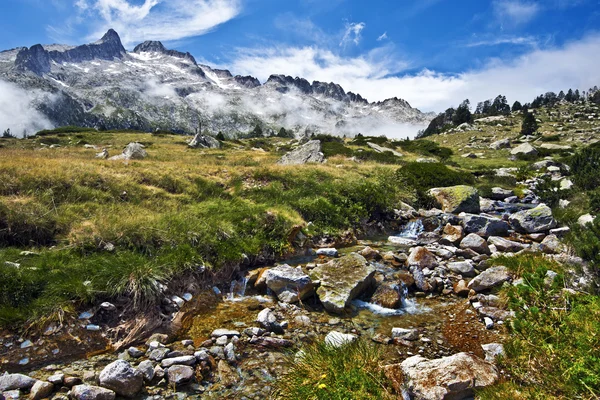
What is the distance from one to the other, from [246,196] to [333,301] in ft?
31.5

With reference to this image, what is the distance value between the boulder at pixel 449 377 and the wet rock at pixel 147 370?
423 centimetres

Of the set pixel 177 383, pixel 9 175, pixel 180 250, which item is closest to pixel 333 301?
pixel 177 383

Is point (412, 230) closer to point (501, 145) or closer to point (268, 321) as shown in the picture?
point (268, 321)

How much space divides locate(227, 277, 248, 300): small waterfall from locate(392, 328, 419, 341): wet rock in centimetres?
436

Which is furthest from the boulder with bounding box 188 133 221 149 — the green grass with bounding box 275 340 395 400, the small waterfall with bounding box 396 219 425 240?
the green grass with bounding box 275 340 395 400

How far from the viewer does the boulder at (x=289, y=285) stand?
858cm

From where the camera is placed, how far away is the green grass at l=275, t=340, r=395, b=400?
14.3ft

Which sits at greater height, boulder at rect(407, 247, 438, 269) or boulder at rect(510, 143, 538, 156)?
boulder at rect(510, 143, 538, 156)

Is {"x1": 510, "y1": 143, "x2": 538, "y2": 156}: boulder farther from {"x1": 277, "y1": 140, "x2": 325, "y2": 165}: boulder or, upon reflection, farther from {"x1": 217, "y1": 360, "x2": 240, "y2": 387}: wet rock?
{"x1": 217, "y1": 360, "x2": 240, "y2": 387}: wet rock

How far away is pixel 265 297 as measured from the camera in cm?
893

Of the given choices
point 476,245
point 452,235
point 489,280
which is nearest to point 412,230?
point 452,235

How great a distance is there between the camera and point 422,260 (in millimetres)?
10812

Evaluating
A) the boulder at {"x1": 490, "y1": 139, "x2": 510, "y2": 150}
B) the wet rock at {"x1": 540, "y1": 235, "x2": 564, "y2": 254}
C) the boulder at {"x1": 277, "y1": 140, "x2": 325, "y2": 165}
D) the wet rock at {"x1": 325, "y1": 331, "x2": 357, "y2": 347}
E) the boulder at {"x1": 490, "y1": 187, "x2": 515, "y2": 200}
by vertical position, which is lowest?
the wet rock at {"x1": 325, "y1": 331, "x2": 357, "y2": 347}

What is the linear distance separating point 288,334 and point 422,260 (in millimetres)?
5884
